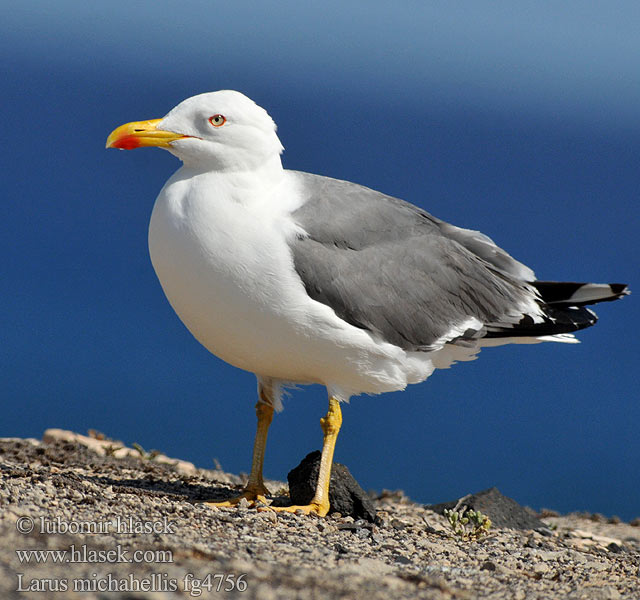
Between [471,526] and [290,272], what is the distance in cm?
290

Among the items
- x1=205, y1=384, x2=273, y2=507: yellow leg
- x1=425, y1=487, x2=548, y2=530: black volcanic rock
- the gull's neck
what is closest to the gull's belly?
the gull's neck

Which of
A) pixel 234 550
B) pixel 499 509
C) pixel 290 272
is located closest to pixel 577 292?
pixel 499 509

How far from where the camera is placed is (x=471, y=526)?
24.7ft

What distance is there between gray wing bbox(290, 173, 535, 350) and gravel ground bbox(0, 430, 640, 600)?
5.32ft

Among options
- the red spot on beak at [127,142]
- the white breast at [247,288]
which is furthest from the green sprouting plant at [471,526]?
the red spot on beak at [127,142]

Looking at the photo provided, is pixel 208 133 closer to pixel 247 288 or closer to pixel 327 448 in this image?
pixel 247 288

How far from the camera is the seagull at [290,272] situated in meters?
6.27

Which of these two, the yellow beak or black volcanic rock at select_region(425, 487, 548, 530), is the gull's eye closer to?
the yellow beak

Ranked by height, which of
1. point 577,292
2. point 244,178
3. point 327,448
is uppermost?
point 244,178

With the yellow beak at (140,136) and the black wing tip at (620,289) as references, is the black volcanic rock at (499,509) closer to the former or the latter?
the black wing tip at (620,289)

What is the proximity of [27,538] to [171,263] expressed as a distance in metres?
2.53

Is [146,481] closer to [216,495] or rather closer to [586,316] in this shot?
[216,495]

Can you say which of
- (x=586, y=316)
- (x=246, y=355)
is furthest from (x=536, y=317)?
(x=246, y=355)

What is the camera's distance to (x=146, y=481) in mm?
7785
